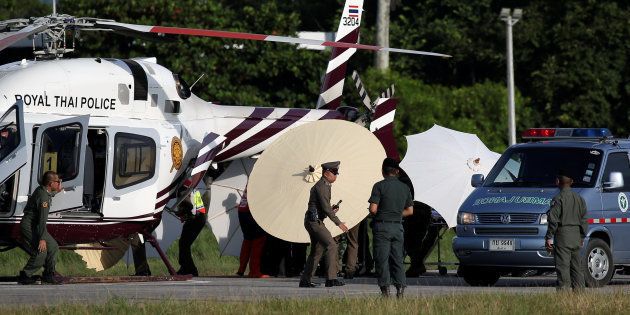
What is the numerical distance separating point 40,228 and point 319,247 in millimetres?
3633

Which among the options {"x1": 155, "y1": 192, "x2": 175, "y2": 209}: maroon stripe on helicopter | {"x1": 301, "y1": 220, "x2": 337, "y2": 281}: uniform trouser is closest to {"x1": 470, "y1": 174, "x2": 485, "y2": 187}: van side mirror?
{"x1": 301, "y1": 220, "x2": 337, "y2": 281}: uniform trouser

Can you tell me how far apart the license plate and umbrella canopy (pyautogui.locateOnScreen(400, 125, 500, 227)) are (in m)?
2.75

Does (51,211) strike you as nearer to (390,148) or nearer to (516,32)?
(390,148)

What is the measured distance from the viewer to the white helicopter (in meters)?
19.2

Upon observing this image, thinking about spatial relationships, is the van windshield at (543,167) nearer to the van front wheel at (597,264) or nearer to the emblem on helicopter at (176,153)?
the van front wheel at (597,264)

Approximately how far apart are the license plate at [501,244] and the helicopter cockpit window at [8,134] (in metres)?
6.30

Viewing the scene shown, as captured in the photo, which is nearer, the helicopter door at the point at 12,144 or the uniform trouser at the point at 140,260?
the helicopter door at the point at 12,144

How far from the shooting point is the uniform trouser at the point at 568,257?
1733 cm

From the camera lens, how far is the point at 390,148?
76.6ft

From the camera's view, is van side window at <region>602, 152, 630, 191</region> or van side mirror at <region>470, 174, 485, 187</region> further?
van side mirror at <region>470, 174, 485, 187</region>

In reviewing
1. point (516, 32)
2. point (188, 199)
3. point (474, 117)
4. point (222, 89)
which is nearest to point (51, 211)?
point (188, 199)

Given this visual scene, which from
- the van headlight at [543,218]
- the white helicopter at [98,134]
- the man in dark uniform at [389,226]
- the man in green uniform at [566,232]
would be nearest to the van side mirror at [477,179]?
the van headlight at [543,218]

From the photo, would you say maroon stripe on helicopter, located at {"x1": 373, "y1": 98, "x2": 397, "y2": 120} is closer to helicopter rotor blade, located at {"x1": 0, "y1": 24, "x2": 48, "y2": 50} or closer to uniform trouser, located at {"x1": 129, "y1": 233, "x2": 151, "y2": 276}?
uniform trouser, located at {"x1": 129, "y1": 233, "x2": 151, "y2": 276}

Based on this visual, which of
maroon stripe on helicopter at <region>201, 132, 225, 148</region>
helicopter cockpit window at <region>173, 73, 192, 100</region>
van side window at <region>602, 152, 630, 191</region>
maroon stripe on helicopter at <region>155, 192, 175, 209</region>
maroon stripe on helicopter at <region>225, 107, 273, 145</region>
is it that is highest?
helicopter cockpit window at <region>173, 73, 192, 100</region>
